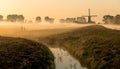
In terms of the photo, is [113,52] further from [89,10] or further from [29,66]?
[89,10]

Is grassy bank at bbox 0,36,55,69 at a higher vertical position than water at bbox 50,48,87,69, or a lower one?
higher

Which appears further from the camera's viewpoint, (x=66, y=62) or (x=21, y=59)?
(x=66, y=62)

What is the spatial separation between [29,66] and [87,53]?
1906 cm

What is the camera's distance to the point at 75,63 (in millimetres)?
54375

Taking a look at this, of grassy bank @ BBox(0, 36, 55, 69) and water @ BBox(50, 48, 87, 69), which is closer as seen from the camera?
grassy bank @ BBox(0, 36, 55, 69)

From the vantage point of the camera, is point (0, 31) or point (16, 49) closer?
point (16, 49)

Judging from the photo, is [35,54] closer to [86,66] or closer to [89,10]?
[86,66]

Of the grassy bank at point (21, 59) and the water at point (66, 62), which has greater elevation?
the grassy bank at point (21, 59)

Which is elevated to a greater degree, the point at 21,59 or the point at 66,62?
the point at 21,59

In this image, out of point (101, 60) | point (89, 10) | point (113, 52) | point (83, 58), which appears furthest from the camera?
point (89, 10)

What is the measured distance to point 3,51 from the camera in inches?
1970

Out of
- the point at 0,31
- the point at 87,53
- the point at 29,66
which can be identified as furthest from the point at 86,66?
the point at 0,31

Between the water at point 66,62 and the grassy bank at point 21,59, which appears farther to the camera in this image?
the water at point 66,62

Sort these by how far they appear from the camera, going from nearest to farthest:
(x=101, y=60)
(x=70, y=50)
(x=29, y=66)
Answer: (x=29, y=66) → (x=101, y=60) → (x=70, y=50)
